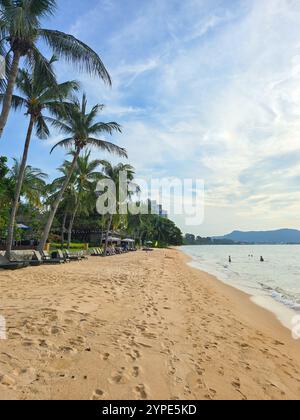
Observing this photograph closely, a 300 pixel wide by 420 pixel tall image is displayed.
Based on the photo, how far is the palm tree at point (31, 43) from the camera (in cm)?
942

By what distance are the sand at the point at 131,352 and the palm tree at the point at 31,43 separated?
728 cm

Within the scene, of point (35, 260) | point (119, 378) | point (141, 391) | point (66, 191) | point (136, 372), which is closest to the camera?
point (141, 391)

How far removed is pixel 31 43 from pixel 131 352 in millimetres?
10751

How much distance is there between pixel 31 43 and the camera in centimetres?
1040

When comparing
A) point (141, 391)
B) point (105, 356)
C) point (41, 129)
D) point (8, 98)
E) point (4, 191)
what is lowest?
point (141, 391)

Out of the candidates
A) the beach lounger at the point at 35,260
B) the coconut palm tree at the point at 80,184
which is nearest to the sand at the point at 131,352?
the beach lounger at the point at 35,260

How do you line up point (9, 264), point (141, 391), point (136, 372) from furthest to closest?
point (9, 264), point (136, 372), point (141, 391)

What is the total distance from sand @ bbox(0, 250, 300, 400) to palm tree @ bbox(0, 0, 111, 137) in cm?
728

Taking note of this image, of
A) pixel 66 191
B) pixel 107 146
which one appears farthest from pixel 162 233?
pixel 107 146

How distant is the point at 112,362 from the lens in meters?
3.85

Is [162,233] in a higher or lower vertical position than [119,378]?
higher

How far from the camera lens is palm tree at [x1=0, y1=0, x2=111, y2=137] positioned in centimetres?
942

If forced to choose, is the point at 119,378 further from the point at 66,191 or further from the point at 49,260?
the point at 66,191

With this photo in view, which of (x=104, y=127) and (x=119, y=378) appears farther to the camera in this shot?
(x=104, y=127)
